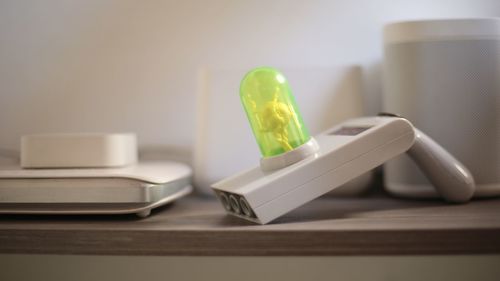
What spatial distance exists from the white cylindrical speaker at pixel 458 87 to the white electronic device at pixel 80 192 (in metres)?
0.38

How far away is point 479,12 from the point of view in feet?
3.08

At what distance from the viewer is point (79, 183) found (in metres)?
0.70

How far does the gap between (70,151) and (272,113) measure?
27 cm

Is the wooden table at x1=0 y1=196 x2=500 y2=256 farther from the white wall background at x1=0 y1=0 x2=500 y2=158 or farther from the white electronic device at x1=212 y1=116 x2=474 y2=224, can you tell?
the white wall background at x1=0 y1=0 x2=500 y2=158

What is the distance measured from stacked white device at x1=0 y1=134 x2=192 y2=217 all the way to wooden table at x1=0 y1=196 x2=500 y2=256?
0.02 metres

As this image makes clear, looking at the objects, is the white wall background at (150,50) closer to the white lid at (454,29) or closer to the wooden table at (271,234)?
the white lid at (454,29)

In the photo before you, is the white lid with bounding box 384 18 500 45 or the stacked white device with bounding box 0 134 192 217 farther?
the white lid with bounding box 384 18 500 45

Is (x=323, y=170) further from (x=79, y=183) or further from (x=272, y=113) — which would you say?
(x=79, y=183)

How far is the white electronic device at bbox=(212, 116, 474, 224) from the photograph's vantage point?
2.15 feet

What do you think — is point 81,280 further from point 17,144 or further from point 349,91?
point 349,91

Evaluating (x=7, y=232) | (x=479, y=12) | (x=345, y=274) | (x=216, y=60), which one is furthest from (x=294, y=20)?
(x=7, y=232)

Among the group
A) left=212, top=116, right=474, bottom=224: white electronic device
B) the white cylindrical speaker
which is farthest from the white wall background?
left=212, top=116, right=474, bottom=224: white electronic device

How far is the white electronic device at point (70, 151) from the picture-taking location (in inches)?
30.6

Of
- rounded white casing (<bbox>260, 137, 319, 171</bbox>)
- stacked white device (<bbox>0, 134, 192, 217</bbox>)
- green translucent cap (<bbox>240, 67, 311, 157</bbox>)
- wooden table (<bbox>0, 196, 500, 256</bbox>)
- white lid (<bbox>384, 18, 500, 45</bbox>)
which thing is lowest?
wooden table (<bbox>0, 196, 500, 256</bbox>)
